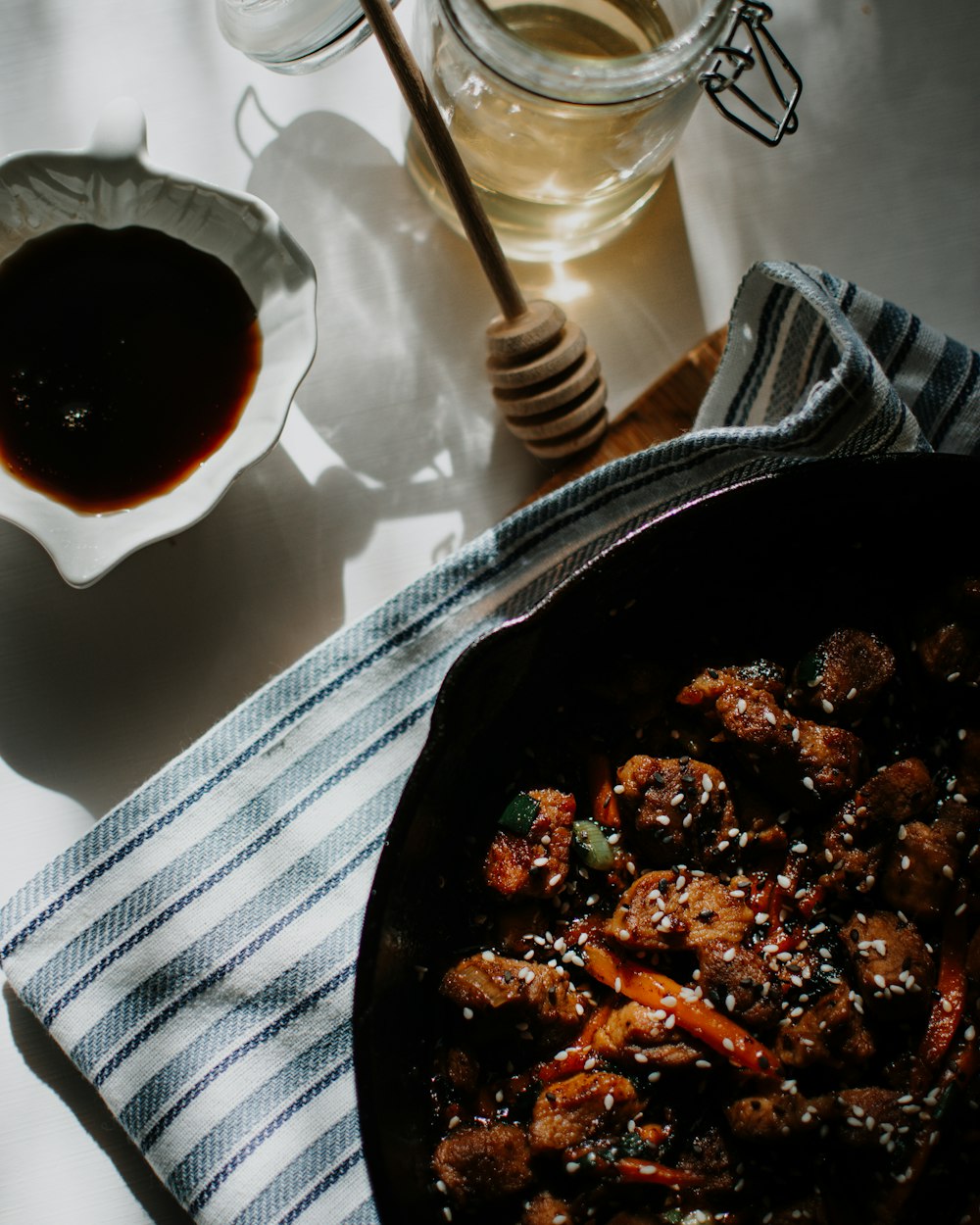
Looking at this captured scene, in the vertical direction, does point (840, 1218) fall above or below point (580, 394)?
below

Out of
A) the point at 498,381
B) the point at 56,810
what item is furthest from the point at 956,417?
the point at 56,810

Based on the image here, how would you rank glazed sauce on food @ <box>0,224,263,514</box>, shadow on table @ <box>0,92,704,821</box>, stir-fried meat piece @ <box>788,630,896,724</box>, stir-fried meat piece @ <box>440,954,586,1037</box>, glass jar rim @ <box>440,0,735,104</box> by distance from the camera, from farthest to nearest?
1. shadow on table @ <box>0,92,704,821</box>
2. glazed sauce on food @ <box>0,224,263,514</box>
3. stir-fried meat piece @ <box>788,630,896,724</box>
4. stir-fried meat piece @ <box>440,954,586,1037</box>
5. glass jar rim @ <box>440,0,735,104</box>

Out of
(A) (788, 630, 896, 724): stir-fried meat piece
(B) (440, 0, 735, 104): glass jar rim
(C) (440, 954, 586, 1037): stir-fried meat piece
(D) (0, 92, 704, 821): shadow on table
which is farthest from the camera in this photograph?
(D) (0, 92, 704, 821): shadow on table

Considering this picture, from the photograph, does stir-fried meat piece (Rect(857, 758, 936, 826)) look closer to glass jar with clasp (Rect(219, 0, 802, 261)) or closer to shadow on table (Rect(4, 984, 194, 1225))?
glass jar with clasp (Rect(219, 0, 802, 261))

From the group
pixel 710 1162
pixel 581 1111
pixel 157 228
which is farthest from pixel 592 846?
pixel 157 228

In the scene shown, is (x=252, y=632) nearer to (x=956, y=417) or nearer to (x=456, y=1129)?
(x=456, y=1129)

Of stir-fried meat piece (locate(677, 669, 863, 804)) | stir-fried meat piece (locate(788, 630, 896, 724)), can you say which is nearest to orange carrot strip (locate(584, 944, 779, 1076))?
stir-fried meat piece (locate(677, 669, 863, 804))
